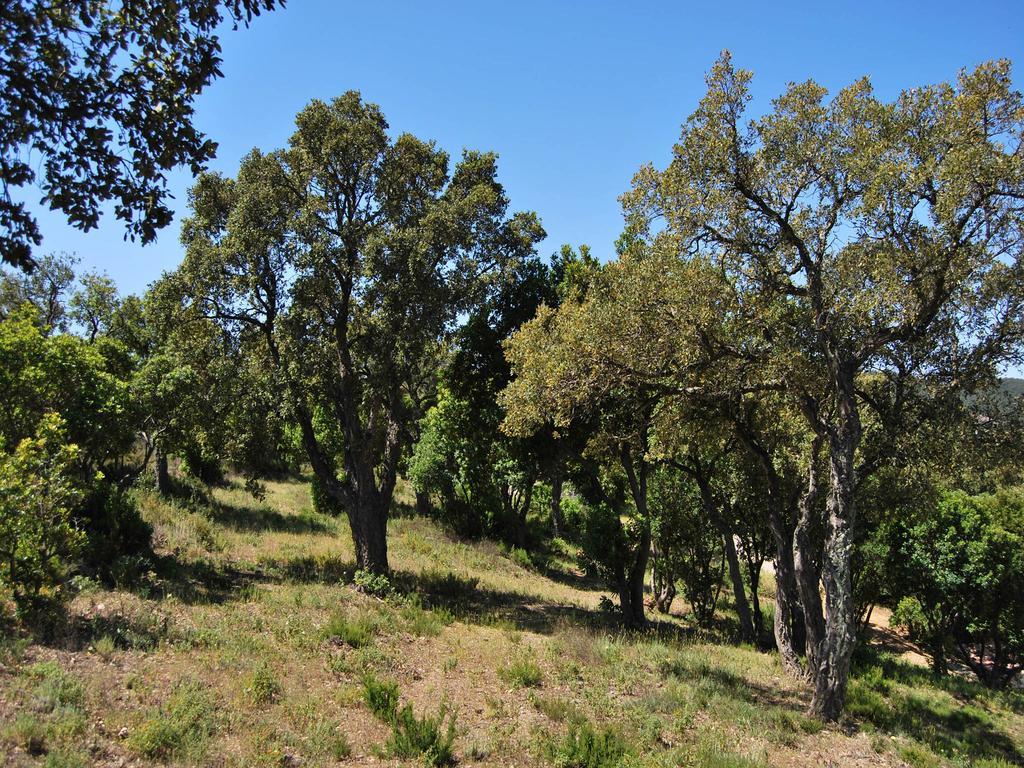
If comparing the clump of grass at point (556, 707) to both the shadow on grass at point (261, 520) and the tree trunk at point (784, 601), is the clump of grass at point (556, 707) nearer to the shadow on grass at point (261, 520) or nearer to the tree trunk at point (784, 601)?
the tree trunk at point (784, 601)

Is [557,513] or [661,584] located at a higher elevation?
[557,513]

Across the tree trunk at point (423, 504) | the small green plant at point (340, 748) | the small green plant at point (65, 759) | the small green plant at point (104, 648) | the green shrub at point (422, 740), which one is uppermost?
the tree trunk at point (423, 504)

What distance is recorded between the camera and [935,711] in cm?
1257

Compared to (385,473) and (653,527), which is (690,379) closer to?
(653,527)

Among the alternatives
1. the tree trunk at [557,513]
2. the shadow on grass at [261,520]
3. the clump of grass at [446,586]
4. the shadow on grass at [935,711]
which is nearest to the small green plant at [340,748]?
the clump of grass at [446,586]

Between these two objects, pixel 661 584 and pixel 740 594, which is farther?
pixel 661 584

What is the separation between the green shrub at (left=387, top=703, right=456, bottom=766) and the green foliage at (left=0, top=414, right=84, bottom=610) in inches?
242

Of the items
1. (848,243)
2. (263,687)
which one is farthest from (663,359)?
(263,687)

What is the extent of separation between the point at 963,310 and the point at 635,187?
243 inches

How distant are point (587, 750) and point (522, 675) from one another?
266 centimetres

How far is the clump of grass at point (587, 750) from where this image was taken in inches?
321

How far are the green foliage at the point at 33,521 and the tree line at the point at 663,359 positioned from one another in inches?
2.2

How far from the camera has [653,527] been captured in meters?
16.3

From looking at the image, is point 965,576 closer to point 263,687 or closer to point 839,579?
point 839,579
